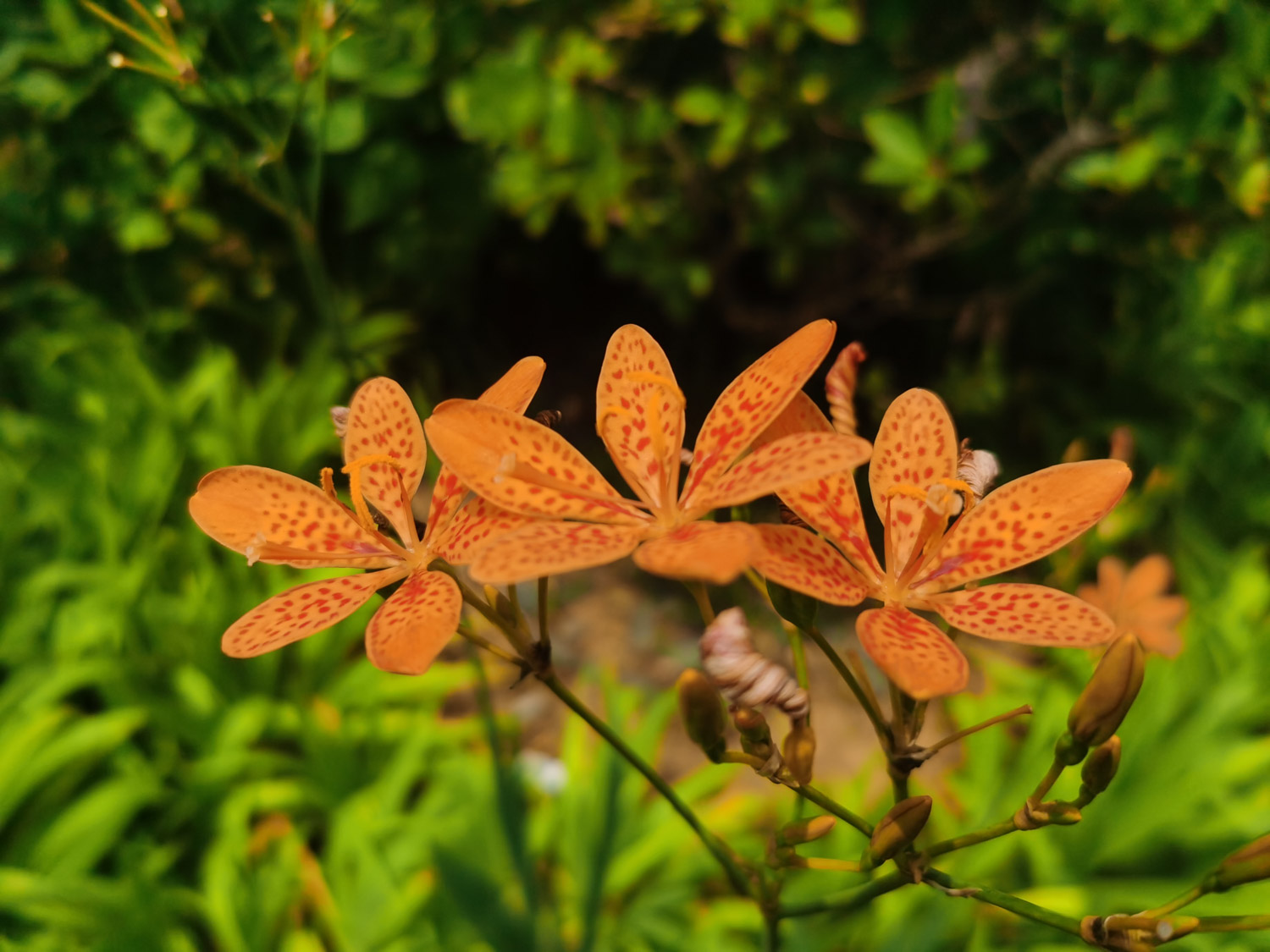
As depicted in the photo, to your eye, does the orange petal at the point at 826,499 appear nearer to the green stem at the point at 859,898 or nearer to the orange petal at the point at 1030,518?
the orange petal at the point at 1030,518

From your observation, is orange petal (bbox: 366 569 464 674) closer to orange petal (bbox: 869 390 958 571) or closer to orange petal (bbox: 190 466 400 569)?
orange petal (bbox: 190 466 400 569)

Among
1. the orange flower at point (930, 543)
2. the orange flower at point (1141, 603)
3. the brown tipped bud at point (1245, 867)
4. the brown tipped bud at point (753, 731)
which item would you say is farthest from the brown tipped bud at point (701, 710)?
the orange flower at point (1141, 603)

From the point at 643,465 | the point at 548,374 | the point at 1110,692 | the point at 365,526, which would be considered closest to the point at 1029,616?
the point at 1110,692

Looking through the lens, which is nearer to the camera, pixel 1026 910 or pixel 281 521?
pixel 1026 910

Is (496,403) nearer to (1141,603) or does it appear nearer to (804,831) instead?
(804,831)

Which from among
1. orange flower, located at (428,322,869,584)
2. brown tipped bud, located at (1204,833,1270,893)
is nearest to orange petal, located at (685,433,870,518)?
orange flower, located at (428,322,869,584)

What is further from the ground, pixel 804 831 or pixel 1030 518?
pixel 1030 518

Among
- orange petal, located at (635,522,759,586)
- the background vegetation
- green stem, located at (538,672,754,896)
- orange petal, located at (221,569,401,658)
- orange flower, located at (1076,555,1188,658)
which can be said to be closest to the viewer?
orange petal, located at (635,522,759,586)
